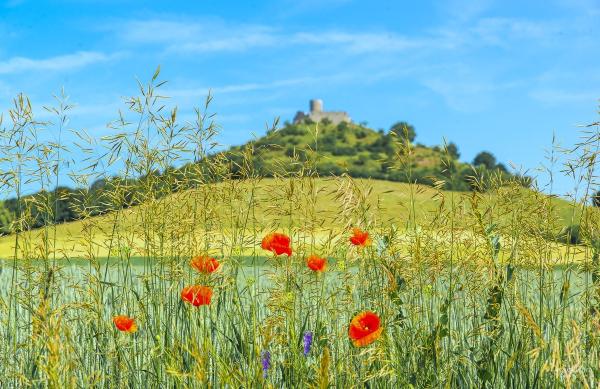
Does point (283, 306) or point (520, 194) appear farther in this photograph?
point (520, 194)

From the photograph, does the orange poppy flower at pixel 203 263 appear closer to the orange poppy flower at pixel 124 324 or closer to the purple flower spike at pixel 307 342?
the orange poppy flower at pixel 124 324

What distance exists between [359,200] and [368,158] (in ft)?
189

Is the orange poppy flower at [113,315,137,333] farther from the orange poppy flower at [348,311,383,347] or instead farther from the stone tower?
the stone tower

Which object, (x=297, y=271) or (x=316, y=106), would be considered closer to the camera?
(x=297, y=271)

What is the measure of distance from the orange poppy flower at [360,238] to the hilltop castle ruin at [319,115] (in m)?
76.5

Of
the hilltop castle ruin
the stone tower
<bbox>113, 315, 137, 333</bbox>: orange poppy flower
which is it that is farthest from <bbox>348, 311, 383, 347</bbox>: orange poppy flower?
the stone tower

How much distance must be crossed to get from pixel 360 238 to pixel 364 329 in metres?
0.58

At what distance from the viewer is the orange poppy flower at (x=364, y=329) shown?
2436 millimetres

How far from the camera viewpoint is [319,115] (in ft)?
271

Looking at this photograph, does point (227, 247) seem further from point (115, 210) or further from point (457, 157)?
point (457, 157)

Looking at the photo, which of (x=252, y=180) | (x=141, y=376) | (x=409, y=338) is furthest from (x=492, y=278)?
(x=141, y=376)

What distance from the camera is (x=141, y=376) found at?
338cm

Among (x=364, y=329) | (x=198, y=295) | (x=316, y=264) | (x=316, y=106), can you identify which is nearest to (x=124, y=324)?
(x=198, y=295)

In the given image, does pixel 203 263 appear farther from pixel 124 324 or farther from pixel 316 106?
pixel 316 106
